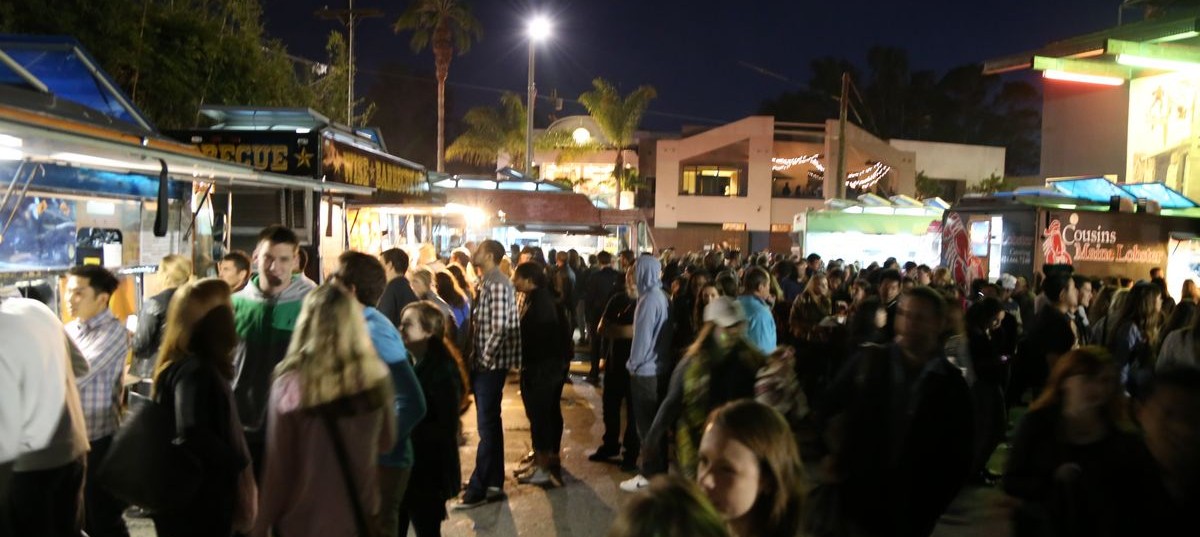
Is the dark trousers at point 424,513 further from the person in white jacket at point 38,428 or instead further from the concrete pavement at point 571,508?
the person in white jacket at point 38,428

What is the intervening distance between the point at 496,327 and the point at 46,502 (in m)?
3.48

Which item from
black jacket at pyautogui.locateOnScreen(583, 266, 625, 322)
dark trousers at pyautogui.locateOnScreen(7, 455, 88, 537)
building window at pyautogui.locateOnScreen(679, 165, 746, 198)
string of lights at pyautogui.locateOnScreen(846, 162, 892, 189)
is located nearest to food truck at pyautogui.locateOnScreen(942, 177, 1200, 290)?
black jacket at pyautogui.locateOnScreen(583, 266, 625, 322)

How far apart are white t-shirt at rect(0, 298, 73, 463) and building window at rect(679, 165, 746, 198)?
133ft

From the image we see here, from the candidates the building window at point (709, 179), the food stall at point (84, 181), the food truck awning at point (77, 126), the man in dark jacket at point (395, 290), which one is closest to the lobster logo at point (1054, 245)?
the food truck awning at point (77, 126)

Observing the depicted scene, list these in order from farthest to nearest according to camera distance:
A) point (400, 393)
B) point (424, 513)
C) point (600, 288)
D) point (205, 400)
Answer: point (600, 288) → point (424, 513) → point (400, 393) → point (205, 400)

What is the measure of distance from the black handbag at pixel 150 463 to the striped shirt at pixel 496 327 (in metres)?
3.27

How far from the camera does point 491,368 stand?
22.9ft

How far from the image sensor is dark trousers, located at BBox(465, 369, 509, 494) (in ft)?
22.7

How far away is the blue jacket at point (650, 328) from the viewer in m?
7.35

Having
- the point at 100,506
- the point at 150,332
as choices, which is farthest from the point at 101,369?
the point at 150,332

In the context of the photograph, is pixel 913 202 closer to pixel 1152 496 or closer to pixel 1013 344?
pixel 1013 344

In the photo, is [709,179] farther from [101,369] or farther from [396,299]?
[101,369]

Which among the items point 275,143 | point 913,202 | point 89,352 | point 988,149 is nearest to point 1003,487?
point 89,352

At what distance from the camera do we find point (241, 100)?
741 inches
